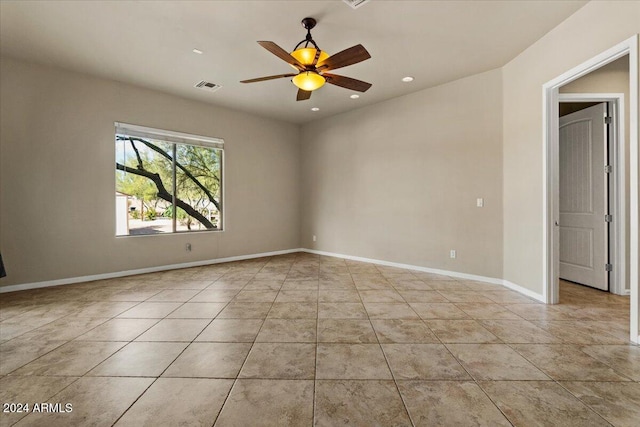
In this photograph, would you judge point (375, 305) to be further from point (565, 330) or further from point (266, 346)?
point (565, 330)

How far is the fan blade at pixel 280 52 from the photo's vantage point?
→ 2424mm

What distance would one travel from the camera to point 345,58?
2668 millimetres

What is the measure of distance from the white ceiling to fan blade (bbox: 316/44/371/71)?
0.51 metres

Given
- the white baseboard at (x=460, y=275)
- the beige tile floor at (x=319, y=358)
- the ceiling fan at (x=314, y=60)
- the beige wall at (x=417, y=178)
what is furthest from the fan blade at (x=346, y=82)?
the white baseboard at (x=460, y=275)

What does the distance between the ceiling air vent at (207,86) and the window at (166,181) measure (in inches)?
37.7

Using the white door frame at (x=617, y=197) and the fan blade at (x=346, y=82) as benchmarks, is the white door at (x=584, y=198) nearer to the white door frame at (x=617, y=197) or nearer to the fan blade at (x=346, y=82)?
the white door frame at (x=617, y=197)

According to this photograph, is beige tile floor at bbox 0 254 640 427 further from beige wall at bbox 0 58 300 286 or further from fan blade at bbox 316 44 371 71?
fan blade at bbox 316 44 371 71

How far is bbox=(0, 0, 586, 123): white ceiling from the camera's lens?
2711mm

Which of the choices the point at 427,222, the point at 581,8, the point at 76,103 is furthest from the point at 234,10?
the point at 427,222

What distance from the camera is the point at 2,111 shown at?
360cm

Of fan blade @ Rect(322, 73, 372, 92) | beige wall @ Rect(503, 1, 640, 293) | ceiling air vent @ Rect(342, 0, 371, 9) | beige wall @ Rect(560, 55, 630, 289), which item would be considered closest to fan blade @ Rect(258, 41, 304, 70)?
fan blade @ Rect(322, 73, 372, 92)

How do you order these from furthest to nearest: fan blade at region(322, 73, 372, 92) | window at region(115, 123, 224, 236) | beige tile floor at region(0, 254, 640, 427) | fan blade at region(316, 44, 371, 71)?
window at region(115, 123, 224, 236) < fan blade at region(322, 73, 372, 92) < fan blade at region(316, 44, 371, 71) < beige tile floor at region(0, 254, 640, 427)

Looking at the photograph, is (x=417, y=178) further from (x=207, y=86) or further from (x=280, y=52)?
(x=207, y=86)

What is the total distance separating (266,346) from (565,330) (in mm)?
2633
